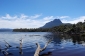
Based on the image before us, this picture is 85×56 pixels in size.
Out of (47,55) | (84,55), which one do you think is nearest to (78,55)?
(84,55)

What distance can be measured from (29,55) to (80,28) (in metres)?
146

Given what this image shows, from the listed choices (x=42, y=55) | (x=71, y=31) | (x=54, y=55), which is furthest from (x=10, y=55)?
(x=71, y=31)

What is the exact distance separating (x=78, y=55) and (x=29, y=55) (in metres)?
13.0

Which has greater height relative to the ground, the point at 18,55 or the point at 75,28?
the point at 75,28

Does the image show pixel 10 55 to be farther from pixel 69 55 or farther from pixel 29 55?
pixel 69 55

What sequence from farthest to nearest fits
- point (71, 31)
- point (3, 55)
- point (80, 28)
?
point (71, 31) < point (80, 28) < point (3, 55)

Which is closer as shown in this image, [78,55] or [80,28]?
[78,55]

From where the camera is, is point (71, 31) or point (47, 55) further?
point (71, 31)

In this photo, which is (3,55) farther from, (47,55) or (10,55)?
(47,55)

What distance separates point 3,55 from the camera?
36156 millimetres

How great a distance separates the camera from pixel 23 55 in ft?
122

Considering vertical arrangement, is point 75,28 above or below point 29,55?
above

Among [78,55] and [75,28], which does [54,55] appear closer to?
[78,55]

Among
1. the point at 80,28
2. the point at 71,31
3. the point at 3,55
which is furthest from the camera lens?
the point at 71,31
